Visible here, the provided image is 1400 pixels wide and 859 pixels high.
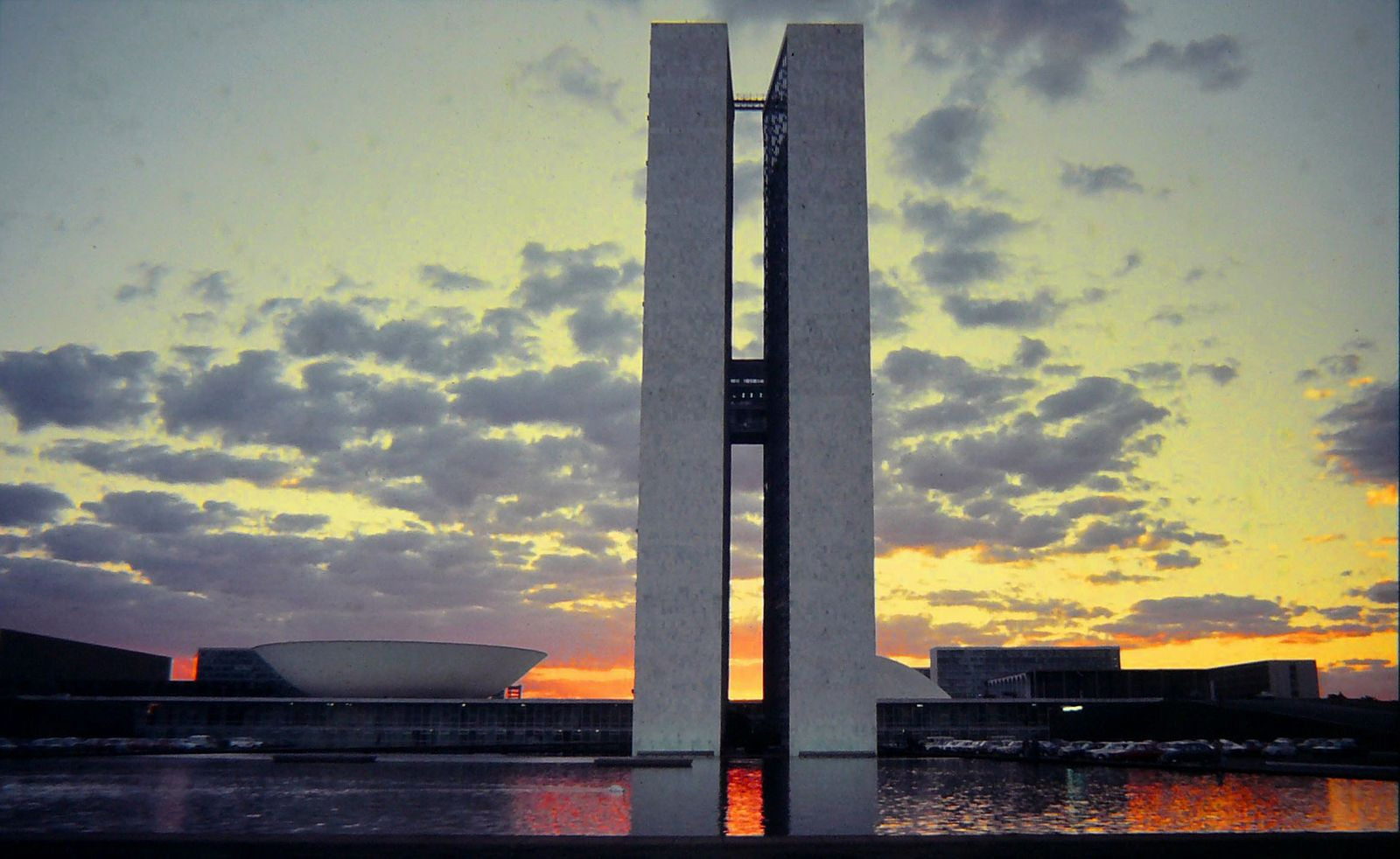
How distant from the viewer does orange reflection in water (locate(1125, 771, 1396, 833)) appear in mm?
19541

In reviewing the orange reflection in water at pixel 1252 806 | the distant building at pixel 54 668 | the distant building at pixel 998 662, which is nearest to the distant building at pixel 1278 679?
the distant building at pixel 998 662

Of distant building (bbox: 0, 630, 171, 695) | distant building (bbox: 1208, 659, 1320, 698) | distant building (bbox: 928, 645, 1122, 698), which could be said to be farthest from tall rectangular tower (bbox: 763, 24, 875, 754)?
distant building (bbox: 928, 645, 1122, 698)

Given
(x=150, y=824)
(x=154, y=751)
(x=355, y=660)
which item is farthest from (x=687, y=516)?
(x=150, y=824)

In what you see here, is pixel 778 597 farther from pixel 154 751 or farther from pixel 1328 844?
pixel 1328 844

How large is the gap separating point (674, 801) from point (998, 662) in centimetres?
8771

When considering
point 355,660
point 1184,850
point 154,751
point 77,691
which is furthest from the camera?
point 77,691

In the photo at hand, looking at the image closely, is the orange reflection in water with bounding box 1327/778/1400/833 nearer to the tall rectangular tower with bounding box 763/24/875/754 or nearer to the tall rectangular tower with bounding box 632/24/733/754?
the tall rectangular tower with bounding box 763/24/875/754

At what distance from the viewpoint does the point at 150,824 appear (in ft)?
63.4

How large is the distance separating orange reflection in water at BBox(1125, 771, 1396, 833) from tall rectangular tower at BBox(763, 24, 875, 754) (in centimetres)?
2348

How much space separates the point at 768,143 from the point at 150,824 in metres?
55.9

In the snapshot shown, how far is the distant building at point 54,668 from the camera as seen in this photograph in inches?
2869

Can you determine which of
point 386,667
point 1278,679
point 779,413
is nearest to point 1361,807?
point 779,413

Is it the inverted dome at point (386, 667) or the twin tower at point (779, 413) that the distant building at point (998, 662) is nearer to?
the twin tower at point (779, 413)

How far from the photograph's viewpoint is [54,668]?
260 feet
